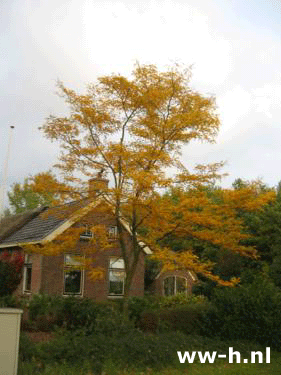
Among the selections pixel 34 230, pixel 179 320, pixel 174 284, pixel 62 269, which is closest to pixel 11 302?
pixel 62 269

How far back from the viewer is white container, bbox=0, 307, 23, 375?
290 inches

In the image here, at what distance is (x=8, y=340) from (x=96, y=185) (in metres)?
8.11

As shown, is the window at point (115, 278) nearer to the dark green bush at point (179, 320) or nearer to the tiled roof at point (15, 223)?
the tiled roof at point (15, 223)

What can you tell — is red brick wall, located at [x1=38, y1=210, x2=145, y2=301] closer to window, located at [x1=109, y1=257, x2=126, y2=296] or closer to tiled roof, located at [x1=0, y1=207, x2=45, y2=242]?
window, located at [x1=109, y1=257, x2=126, y2=296]

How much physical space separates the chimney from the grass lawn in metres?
5.99

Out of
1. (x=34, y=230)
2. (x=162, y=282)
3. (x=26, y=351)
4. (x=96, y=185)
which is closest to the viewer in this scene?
(x=26, y=351)

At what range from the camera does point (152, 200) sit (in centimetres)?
1475

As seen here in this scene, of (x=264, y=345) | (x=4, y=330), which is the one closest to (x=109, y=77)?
(x=264, y=345)

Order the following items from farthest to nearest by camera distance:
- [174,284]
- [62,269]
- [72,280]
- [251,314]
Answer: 1. [174,284]
2. [72,280]
3. [62,269]
4. [251,314]

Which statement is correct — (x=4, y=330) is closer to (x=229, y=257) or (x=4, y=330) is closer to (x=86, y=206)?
(x=86, y=206)

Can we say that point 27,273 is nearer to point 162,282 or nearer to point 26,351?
point 162,282

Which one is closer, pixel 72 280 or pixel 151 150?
pixel 151 150

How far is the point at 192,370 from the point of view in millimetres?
10758

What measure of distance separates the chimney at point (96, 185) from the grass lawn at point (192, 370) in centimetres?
599
